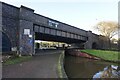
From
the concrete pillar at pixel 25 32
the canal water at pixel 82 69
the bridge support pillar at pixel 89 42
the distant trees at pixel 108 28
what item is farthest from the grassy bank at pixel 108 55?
the distant trees at pixel 108 28

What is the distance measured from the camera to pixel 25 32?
24531 millimetres

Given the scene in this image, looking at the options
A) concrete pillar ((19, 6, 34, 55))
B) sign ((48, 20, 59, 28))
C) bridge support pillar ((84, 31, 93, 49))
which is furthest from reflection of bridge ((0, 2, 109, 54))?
bridge support pillar ((84, 31, 93, 49))

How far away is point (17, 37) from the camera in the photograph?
78.4 feet

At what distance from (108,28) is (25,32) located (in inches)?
1549

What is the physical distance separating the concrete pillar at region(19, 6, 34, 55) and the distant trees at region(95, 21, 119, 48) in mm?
37835

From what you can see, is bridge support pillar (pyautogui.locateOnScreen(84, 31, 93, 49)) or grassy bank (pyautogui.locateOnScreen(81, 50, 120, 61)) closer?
grassy bank (pyautogui.locateOnScreen(81, 50, 120, 61))

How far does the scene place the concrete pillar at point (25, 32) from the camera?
23969mm

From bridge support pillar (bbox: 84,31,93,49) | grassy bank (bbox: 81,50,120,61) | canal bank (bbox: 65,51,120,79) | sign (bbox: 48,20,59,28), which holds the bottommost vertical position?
canal bank (bbox: 65,51,120,79)

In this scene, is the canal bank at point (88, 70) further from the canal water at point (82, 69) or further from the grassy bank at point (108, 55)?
the grassy bank at point (108, 55)

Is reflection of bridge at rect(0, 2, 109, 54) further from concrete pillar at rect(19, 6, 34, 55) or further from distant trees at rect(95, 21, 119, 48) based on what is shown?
distant trees at rect(95, 21, 119, 48)

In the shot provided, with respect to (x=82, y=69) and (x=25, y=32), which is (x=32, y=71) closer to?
(x=82, y=69)

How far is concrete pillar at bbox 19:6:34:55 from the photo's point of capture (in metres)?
24.0

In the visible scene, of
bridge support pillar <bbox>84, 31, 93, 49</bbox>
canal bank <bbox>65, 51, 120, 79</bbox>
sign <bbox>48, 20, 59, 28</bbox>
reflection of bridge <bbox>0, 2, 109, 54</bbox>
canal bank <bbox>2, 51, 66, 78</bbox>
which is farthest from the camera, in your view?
bridge support pillar <bbox>84, 31, 93, 49</bbox>

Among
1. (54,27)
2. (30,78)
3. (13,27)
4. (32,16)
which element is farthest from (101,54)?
(30,78)
